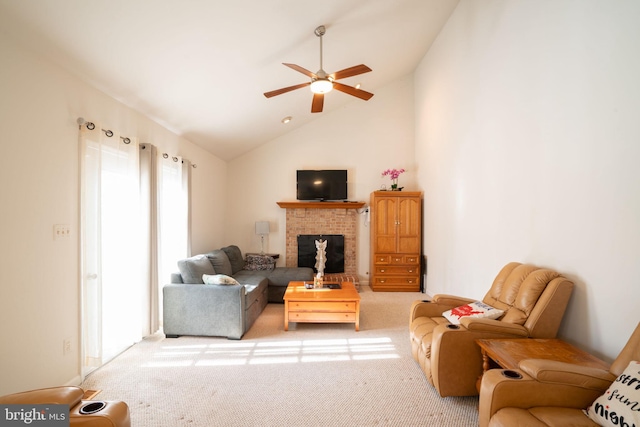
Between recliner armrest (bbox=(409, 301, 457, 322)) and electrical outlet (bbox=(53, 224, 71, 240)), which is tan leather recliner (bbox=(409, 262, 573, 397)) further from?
electrical outlet (bbox=(53, 224, 71, 240))

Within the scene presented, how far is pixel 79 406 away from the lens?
132 centimetres

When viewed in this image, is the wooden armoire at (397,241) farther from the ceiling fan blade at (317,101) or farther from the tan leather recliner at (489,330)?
the tan leather recliner at (489,330)

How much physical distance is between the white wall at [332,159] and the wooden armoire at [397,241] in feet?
1.85

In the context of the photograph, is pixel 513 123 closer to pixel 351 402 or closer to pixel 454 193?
pixel 454 193

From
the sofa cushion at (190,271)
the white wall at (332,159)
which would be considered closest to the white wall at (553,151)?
the white wall at (332,159)

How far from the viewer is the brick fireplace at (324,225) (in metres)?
6.12

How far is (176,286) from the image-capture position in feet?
11.1

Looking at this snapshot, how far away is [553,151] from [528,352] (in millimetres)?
1586

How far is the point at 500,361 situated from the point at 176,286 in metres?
3.21

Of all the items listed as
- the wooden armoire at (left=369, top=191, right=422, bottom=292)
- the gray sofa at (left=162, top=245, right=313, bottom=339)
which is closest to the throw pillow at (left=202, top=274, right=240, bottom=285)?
the gray sofa at (left=162, top=245, right=313, bottom=339)

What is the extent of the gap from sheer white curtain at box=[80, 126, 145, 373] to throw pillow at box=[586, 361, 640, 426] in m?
3.47

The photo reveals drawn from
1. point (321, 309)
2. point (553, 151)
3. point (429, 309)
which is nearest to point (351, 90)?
point (553, 151)

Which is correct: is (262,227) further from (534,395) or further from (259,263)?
(534,395)

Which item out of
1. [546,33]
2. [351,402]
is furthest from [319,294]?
[546,33]
